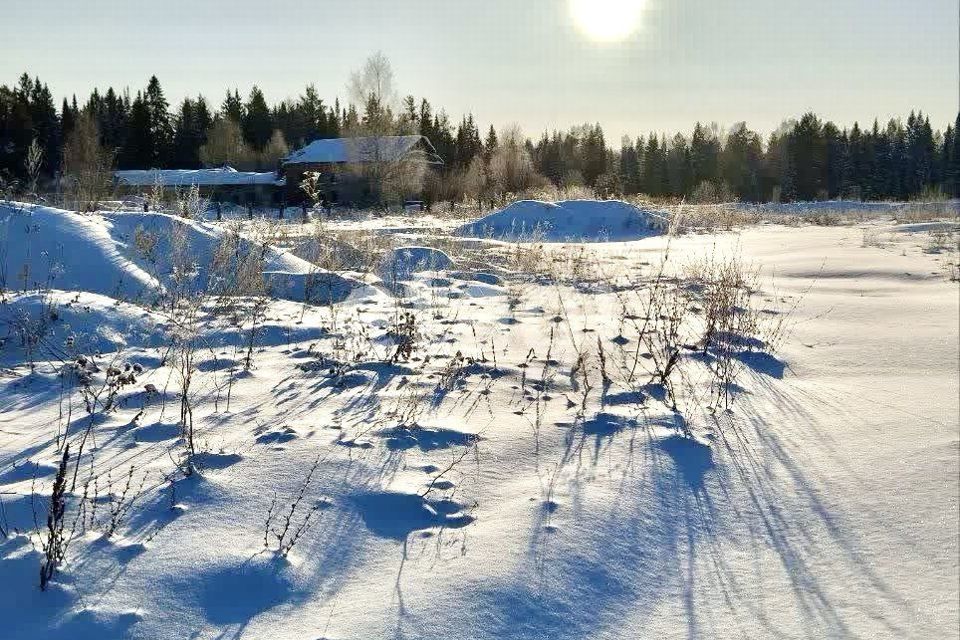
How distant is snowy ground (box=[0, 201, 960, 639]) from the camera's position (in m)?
1.84

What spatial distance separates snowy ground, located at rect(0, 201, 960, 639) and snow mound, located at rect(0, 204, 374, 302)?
Result: 27cm

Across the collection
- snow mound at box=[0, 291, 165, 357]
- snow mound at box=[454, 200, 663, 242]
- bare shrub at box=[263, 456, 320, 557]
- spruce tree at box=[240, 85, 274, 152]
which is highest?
spruce tree at box=[240, 85, 274, 152]

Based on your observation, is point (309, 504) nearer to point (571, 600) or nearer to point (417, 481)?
point (417, 481)

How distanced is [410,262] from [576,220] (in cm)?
1057

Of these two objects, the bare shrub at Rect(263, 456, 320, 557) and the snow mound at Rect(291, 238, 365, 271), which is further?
the snow mound at Rect(291, 238, 365, 271)

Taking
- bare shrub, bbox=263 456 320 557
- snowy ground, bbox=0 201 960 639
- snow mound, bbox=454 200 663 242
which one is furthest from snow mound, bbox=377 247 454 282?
snow mound, bbox=454 200 663 242

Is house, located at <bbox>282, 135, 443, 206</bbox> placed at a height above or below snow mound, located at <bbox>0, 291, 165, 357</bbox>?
above

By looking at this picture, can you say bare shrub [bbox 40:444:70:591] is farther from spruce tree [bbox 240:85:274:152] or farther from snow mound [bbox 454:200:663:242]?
spruce tree [bbox 240:85:274:152]

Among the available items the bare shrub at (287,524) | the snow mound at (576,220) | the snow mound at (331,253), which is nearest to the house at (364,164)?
the snow mound at (576,220)

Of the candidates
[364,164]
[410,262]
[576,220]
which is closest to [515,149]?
[364,164]

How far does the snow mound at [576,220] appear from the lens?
58.1ft

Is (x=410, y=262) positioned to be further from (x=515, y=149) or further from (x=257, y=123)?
(x=257, y=123)

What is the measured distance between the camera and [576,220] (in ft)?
61.3

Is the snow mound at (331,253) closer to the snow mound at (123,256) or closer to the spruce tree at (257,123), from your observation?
the snow mound at (123,256)
